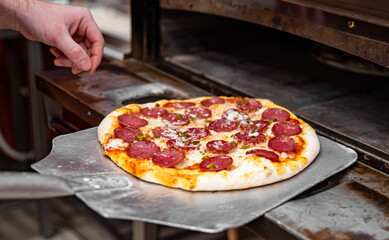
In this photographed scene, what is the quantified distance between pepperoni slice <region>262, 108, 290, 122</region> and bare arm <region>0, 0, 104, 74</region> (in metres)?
0.64

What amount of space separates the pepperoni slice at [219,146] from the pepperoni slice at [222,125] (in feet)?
0.44

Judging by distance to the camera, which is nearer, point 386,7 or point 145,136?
point 386,7

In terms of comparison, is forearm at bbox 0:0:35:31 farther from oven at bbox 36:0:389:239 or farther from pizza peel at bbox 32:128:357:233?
pizza peel at bbox 32:128:357:233

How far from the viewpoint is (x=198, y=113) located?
165 cm

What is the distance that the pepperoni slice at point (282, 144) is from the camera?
4.58ft

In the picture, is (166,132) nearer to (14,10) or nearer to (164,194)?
(164,194)

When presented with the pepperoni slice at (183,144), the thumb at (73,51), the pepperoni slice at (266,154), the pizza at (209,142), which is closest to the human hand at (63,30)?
the thumb at (73,51)

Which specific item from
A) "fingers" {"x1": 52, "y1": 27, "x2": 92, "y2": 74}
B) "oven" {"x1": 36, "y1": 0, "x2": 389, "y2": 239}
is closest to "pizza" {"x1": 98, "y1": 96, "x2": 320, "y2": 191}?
"oven" {"x1": 36, "y1": 0, "x2": 389, "y2": 239}

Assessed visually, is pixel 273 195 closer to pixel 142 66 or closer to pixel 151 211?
pixel 151 211

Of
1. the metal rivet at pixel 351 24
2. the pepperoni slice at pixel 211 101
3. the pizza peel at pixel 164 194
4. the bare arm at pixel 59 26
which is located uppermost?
the metal rivet at pixel 351 24

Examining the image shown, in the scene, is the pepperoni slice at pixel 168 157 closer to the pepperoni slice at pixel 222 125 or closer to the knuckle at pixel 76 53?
the pepperoni slice at pixel 222 125

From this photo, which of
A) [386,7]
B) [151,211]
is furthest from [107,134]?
[386,7]

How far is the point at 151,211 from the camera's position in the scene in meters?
1.12

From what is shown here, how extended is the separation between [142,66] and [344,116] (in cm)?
96
